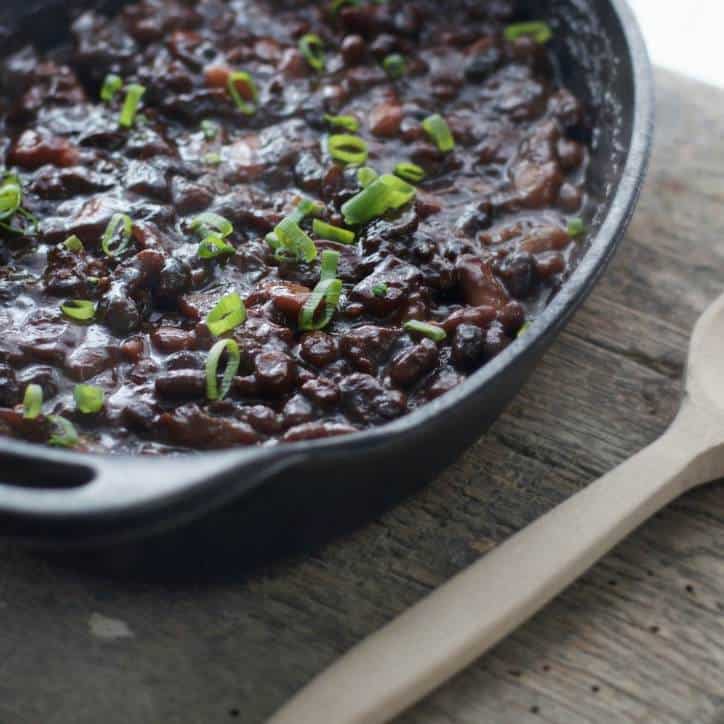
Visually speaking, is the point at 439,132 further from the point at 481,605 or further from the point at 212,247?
the point at 481,605

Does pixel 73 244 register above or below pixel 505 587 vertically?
above

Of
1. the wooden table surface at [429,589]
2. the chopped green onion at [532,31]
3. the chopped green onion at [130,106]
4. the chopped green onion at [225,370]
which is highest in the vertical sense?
the chopped green onion at [532,31]

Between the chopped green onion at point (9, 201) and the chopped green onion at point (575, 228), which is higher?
the chopped green onion at point (575, 228)

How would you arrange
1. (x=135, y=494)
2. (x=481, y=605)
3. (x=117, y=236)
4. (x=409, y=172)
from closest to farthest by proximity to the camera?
(x=135, y=494) → (x=481, y=605) → (x=117, y=236) → (x=409, y=172)

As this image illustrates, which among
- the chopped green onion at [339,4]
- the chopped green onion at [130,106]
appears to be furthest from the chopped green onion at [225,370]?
the chopped green onion at [339,4]

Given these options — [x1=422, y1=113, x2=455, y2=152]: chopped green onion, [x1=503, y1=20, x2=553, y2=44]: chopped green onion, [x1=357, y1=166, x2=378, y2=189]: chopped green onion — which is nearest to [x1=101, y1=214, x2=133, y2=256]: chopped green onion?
[x1=357, y1=166, x2=378, y2=189]: chopped green onion

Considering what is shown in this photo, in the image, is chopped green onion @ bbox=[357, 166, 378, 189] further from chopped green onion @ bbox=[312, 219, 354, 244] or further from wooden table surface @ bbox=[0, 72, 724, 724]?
wooden table surface @ bbox=[0, 72, 724, 724]

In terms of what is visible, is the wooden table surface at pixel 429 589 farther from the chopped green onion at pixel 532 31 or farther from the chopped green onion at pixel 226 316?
the chopped green onion at pixel 532 31

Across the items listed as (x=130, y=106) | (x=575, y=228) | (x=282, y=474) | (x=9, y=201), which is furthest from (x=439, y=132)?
(x=282, y=474)
